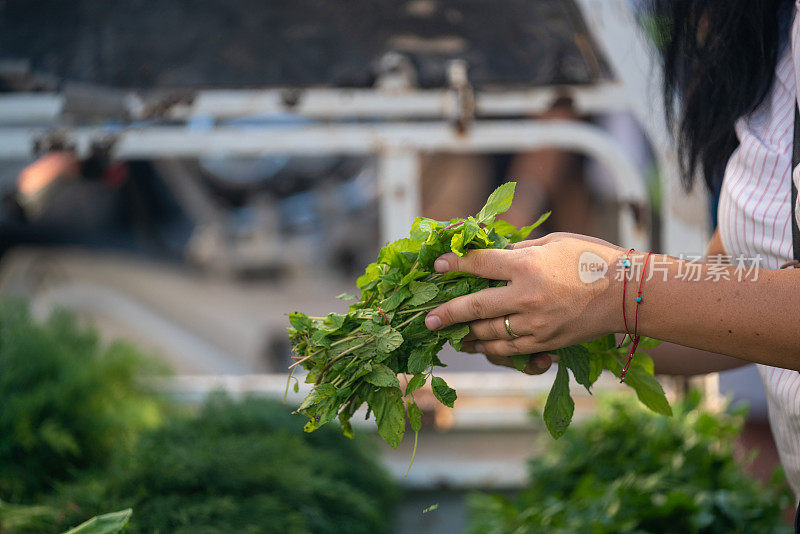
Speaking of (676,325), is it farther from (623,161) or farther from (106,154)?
(106,154)

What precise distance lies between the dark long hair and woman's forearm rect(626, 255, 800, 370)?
1.29 feet

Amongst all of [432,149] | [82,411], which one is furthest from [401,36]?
[82,411]

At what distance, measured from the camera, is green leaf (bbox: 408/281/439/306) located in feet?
3.27

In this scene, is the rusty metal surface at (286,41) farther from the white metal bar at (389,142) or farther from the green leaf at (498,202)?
the green leaf at (498,202)

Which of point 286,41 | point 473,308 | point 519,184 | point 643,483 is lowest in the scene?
point 643,483

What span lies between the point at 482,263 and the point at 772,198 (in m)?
0.47

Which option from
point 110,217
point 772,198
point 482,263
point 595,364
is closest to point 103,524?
point 482,263

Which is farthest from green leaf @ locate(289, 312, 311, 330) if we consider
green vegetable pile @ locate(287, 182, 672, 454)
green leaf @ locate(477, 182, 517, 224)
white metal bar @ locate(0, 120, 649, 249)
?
white metal bar @ locate(0, 120, 649, 249)

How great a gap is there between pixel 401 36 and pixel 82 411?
66.2 inches

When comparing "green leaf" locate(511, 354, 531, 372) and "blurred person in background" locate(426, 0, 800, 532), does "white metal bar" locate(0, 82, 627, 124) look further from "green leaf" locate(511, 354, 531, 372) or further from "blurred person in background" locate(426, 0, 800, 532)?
"green leaf" locate(511, 354, 531, 372)

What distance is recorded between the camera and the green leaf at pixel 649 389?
112cm

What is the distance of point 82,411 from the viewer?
6.31 ft

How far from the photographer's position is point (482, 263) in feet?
3.11

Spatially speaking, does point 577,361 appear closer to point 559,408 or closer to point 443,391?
point 559,408
